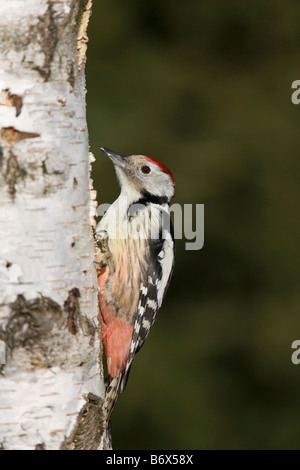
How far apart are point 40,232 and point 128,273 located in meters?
1.31

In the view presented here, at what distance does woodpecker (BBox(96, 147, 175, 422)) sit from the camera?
3076 mm

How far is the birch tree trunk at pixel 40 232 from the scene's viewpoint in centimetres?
183

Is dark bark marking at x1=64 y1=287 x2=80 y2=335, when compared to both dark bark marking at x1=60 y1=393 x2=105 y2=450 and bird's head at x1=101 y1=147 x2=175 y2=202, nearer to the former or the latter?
dark bark marking at x1=60 y1=393 x2=105 y2=450

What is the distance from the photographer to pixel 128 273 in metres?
3.13

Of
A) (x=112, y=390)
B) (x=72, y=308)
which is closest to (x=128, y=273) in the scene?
(x=112, y=390)

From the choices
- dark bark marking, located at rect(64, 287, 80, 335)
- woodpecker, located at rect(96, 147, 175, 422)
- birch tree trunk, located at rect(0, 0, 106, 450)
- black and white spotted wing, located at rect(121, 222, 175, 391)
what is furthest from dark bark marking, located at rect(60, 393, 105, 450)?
black and white spotted wing, located at rect(121, 222, 175, 391)

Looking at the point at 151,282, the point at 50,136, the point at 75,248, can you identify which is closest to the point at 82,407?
the point at 75,248

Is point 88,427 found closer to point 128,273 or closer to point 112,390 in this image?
point 112,390

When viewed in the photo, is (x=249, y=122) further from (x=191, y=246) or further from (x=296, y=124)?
(x=191, y=246)

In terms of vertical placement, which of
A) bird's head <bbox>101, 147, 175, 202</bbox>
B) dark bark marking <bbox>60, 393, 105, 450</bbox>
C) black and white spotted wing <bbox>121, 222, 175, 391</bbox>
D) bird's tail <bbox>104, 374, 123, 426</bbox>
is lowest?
bird's tail <bbox>104, 374, 123, 426</bbox>

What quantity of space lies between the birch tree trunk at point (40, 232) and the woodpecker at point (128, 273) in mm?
1068

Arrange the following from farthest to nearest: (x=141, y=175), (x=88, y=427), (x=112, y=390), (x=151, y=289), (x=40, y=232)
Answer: (x=141, y=175) < (x=151, y=289) < (x=112, y=390) < (x=88, y=427) < (x=40, y=232)

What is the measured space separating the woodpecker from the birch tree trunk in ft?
3.50
